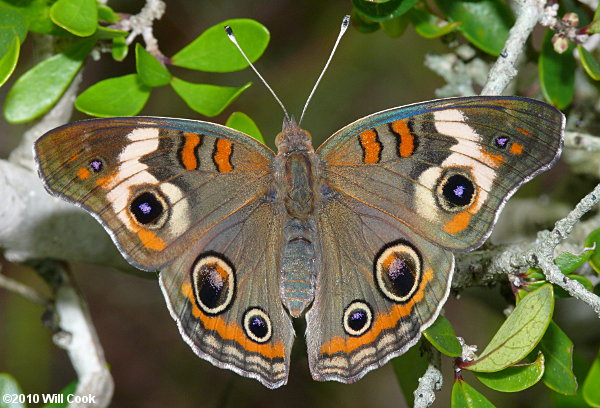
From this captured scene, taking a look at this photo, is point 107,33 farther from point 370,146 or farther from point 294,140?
point 370,146

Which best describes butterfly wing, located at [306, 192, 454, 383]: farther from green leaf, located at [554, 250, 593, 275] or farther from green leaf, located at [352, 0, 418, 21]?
green leaf, located at [352, 0, 418, 21]

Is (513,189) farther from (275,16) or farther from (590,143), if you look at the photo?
(275,16)

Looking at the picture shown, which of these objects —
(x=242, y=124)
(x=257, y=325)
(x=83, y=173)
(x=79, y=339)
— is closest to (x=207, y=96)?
(x=242, y=124)

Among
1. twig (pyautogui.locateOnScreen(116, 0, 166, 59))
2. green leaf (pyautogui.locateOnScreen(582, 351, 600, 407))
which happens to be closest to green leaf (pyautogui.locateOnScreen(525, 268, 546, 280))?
green leaf (pyautogui.locateOnScreen(582, 351, 600, 407))

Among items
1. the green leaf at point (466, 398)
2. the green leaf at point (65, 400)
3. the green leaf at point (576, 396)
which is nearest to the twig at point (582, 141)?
the green leaf at point (576, 396)

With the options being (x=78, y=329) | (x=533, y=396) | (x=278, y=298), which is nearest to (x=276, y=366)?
(x=278, y=298)

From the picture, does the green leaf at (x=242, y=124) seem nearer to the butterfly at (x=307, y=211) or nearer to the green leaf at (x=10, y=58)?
the butterfly at (x=307, y=211)
